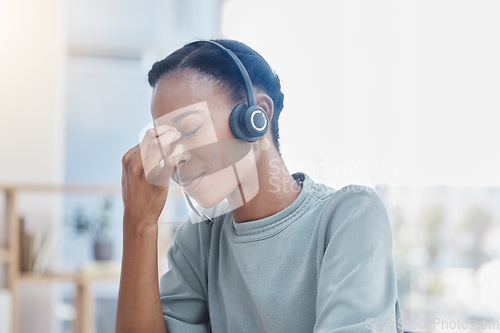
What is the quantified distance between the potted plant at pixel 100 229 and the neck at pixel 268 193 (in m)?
2.23

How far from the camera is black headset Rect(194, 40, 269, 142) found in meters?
0.71

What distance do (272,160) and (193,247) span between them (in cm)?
20

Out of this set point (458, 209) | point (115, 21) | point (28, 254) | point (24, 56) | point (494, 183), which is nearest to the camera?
point (494, 183)

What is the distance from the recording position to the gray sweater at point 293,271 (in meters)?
0.62

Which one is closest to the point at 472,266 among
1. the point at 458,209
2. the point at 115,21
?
the point at 458,209

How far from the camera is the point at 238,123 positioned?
72cm

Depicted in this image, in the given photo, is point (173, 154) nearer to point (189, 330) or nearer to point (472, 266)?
point (189, 330)

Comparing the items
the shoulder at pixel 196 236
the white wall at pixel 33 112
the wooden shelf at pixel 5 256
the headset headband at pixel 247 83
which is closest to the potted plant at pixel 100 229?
the white wall at pixel 33 112

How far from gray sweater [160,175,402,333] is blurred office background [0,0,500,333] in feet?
0.33

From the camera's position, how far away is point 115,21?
150 inches

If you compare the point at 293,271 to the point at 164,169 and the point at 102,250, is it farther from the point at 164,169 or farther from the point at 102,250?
the point at 102,250

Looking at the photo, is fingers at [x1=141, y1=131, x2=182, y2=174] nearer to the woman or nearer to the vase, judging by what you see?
the woman

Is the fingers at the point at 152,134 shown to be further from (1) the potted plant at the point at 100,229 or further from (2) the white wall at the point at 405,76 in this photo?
(1) the potted plant at the point at 100,229

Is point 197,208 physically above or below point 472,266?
above
